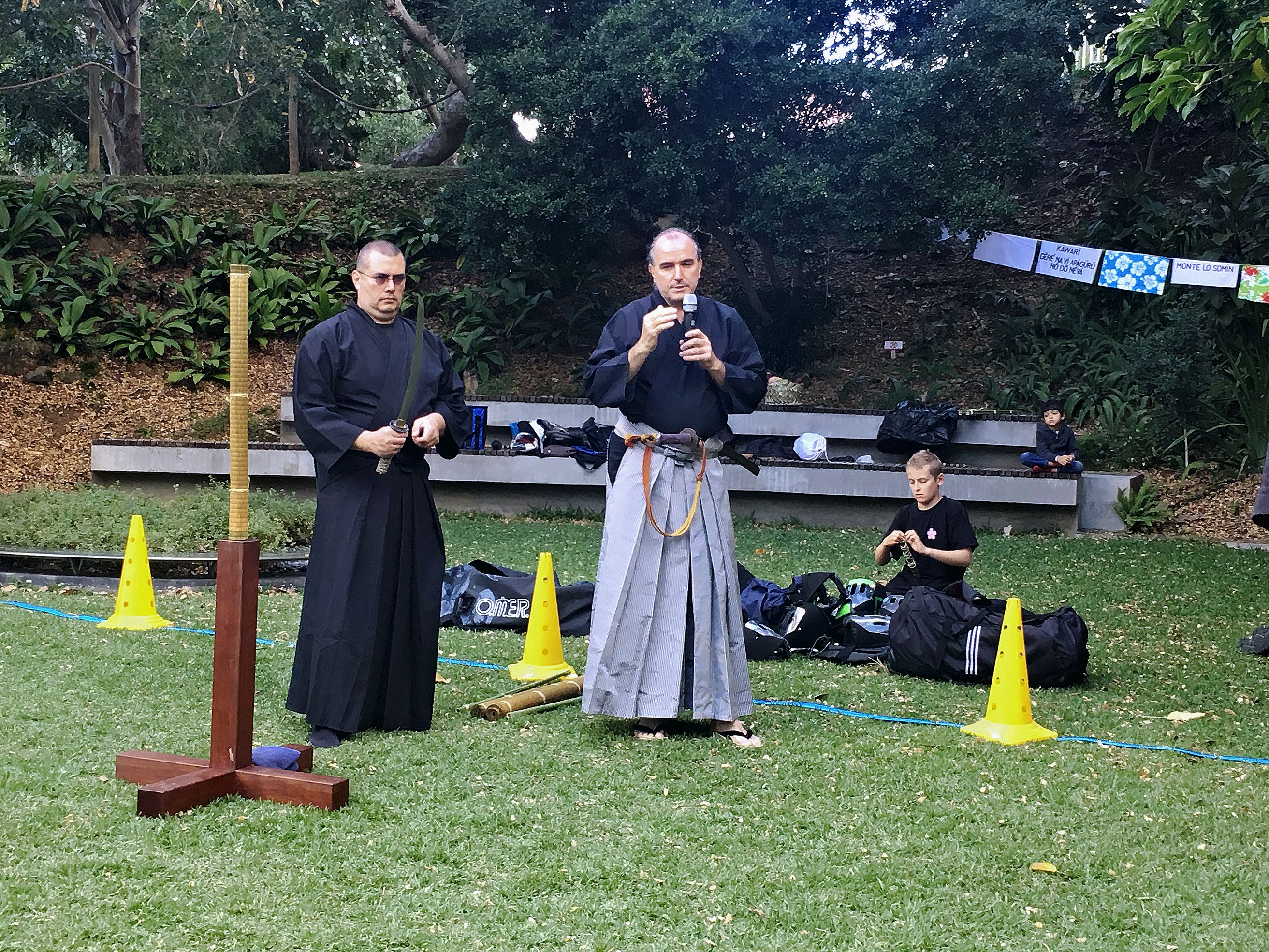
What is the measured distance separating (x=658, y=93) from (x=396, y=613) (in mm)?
10616

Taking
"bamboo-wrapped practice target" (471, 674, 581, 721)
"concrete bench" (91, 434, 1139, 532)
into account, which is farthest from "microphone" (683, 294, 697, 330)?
"concrete bench" (91, 434, 1139, 532)

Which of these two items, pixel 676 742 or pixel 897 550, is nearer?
pixel 676 742

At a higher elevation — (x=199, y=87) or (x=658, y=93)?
(x=199, y=87)

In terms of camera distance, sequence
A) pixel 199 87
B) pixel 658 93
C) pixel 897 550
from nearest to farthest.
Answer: pixel 897 550, pixel 658 93, pixel 199 87

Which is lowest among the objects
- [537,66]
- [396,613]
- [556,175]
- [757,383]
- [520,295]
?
[396,613]

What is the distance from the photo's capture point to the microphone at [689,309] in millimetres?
4508

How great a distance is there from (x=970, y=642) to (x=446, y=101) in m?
16.6

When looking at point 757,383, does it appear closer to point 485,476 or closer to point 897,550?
point 897,550

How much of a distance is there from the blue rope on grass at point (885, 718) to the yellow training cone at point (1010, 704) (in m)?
0.11

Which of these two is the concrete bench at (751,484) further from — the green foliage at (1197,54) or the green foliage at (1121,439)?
the green foliage at (1197,54)

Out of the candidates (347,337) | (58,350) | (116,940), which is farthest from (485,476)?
Answer: (116,940)

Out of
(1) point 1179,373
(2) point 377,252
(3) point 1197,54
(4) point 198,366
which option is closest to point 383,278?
(2) point 377,252

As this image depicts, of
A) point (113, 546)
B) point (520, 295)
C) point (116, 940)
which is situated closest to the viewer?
point (116, 940)

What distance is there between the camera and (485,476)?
485 inches
